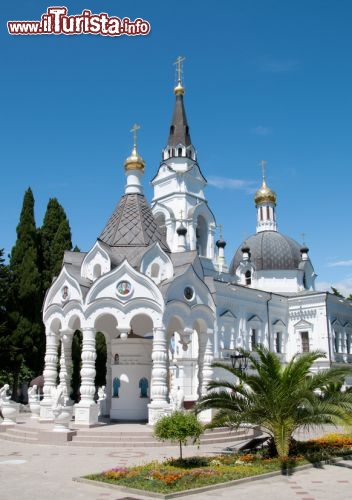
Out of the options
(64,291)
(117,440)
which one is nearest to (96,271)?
(64,291)

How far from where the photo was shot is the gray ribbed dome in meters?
44.0

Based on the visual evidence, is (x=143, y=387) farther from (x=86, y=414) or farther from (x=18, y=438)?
(x=18, y=438)

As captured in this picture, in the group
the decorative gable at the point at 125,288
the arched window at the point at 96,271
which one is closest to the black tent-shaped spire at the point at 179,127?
the arched window at the point at 96,271

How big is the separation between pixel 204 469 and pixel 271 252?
1380 inches

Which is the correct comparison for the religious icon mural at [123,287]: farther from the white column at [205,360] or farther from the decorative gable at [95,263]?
the white column at [205,360]

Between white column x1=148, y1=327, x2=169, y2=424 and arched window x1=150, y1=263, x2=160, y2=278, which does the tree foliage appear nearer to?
white column x1=148, y1=327, x2=169, y2=424

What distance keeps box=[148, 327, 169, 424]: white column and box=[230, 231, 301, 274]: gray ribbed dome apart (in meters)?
27.0

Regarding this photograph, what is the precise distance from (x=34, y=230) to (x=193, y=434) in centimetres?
2610

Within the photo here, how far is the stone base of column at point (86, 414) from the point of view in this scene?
17344mm

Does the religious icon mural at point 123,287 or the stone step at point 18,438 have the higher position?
the religious icon mural at point 123,287

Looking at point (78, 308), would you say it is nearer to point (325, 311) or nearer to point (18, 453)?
point (18, 453)

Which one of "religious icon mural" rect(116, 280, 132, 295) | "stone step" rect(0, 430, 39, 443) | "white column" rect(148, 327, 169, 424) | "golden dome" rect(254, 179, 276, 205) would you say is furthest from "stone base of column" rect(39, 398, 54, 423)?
"golden dome" rect(254, 179, 276, 205)

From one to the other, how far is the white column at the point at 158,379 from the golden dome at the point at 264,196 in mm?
32923

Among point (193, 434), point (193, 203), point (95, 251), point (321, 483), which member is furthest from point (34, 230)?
point (321, 483)
